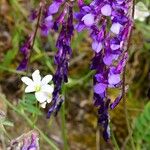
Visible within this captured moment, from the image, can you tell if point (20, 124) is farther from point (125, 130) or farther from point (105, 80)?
point (105, 80)

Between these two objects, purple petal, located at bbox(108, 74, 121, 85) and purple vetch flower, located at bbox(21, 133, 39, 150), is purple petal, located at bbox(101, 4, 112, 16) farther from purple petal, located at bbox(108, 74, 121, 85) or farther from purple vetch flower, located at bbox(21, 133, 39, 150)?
purple vetch flower, located at bbox(21, 133, 39, 150)

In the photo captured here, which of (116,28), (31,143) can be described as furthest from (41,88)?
(116,28)

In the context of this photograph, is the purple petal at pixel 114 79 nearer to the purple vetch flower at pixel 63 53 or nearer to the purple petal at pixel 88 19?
the purple petal at pixel 88 19

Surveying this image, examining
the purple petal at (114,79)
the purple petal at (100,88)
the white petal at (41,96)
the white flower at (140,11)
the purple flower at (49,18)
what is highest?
the purple flower at (49,18)

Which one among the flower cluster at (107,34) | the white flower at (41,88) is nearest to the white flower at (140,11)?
the white flower at (41,88)

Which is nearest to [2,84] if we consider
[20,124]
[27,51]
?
[20,124]

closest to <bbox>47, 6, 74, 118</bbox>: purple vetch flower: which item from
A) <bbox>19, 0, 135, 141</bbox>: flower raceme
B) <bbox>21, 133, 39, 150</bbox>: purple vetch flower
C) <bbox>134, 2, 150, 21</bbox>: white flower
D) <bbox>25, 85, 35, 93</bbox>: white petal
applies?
<bbox>19, 0, 135, 141</bbox>: flower raceme

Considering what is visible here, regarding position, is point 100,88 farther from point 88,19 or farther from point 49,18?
point 49,18
